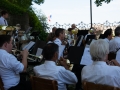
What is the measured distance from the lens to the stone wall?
12.3 m

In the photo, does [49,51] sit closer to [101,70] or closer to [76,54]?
[101,70]

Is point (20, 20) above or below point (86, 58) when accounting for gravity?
above

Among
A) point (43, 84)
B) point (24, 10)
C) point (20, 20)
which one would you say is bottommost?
point (43, 84)

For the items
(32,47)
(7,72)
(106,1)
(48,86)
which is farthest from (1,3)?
(48,86)

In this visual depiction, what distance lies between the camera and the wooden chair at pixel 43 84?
251cm

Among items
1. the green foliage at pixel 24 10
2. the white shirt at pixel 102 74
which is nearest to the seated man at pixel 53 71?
the white shirt at pixel 102 74

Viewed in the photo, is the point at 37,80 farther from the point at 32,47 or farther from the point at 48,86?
the point at 32,47

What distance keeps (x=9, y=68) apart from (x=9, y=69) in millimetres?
29

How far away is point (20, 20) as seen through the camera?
12602 millimetres

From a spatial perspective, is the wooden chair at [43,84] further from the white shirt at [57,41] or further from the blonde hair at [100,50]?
the white shirt at [57,41]

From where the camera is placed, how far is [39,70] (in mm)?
2963

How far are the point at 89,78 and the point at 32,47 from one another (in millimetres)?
2432

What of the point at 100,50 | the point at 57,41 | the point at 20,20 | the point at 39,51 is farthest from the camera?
the point at 20,20

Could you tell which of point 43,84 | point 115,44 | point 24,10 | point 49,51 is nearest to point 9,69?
point 49,51
